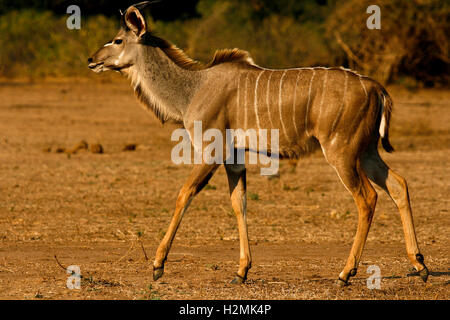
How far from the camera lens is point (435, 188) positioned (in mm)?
9344

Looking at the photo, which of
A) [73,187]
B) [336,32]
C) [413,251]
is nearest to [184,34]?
[336,32]

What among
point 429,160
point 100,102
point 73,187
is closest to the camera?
point 73,187

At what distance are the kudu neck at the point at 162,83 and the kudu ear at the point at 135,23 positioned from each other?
0.36 ft

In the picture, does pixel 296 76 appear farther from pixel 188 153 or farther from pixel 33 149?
pixel 33 149

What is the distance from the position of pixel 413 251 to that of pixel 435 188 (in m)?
3.93

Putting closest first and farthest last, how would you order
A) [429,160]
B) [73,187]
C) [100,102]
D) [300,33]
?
[73,187] < [429,160] < [100,102] < [300,33]

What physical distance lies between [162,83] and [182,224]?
6.54 ft

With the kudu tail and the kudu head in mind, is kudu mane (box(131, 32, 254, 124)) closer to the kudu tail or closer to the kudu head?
the kudu head

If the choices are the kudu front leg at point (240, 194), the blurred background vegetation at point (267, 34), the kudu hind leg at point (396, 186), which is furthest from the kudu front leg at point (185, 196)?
the blurred background vegetation at point (267, 34)

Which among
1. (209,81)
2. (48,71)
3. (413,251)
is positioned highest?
(209,81)

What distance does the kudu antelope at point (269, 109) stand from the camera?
544cm

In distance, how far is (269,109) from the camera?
564 centimetres

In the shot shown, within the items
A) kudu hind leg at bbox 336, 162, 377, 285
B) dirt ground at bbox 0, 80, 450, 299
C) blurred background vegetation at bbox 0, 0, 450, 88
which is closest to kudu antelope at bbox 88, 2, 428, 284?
kudu hind leg at bbox 336, 162, 377, 285

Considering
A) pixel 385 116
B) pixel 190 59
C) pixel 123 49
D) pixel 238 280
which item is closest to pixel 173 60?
pixel 190 59
